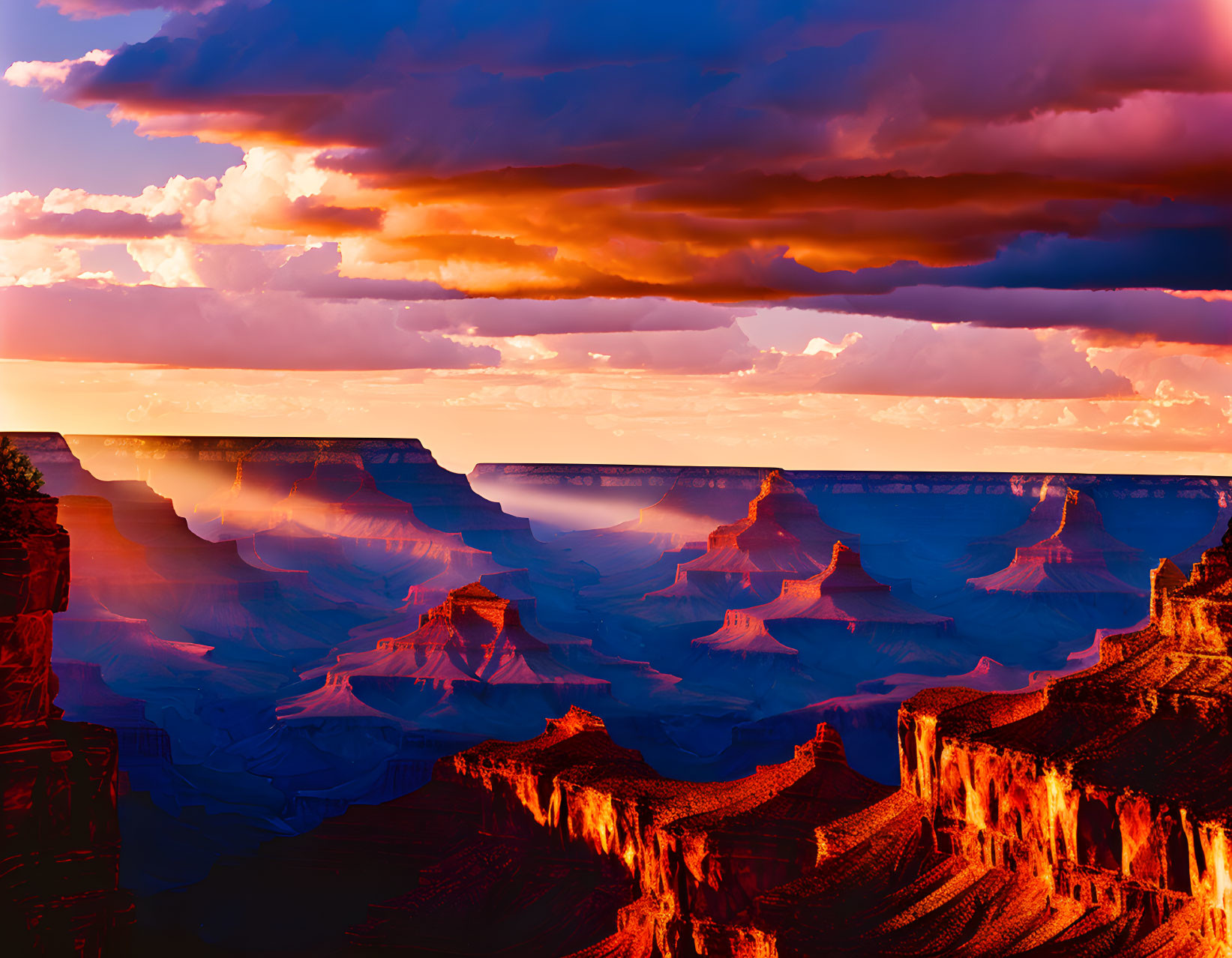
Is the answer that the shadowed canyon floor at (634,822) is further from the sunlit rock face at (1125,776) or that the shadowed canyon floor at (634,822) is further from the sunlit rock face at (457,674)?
the sunlit rock face at (457,674)

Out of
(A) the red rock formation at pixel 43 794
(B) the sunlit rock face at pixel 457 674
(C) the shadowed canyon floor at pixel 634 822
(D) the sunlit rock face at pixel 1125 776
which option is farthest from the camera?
(B) the sunlit rock face at pixel 457 674

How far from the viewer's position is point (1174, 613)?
54.3 metres

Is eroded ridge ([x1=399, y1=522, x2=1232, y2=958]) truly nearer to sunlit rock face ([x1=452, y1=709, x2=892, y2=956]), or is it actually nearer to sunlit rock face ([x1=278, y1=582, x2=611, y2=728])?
sunlit rock face ([x1=452, y1=709, x2=892, y2=956])

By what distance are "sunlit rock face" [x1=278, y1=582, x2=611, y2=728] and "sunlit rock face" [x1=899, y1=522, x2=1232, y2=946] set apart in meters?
101

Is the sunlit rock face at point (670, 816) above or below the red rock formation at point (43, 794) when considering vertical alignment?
below

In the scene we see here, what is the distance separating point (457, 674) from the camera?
163 m

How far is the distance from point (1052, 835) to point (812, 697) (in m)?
141

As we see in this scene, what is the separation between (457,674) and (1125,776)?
119897mm

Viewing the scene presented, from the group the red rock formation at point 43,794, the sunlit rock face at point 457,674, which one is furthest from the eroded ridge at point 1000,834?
the sunlit rock face at point 457,674

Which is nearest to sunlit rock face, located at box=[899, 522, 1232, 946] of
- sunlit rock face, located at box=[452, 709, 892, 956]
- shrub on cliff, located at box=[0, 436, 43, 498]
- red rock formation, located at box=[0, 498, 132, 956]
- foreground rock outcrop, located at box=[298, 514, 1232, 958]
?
foreground rock outcrop, located at box=[298, 514, 1232, 958]

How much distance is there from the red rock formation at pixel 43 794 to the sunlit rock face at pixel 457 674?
10002cm

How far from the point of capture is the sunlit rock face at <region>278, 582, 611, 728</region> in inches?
6235

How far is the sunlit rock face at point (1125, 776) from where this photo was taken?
45.9m

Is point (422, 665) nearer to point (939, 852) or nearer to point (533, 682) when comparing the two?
point (533, 682)
